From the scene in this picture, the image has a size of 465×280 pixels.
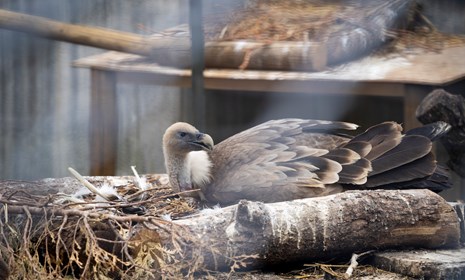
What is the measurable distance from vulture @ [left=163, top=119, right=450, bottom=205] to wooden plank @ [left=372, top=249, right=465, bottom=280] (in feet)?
0.90

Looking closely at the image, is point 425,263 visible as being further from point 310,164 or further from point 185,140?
point 185,140

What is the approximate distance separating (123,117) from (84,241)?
90.0 inches

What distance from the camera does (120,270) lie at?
76.0 inches

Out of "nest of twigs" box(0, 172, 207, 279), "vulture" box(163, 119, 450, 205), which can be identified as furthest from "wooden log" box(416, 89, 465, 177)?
"nest of twigs" box(0, 172, 207, 279)

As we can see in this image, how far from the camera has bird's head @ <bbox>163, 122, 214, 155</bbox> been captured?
264 cm

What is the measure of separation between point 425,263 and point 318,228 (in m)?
0.27

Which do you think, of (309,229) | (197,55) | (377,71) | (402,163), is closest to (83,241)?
(309,229)

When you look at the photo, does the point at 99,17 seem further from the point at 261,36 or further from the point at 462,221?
the point at 462,221

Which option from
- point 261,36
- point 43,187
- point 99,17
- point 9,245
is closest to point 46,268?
point 9,245

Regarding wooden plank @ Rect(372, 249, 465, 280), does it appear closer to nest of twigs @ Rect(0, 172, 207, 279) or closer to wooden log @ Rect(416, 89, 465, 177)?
nest of twigs @ Rect(0, 172, 207, 279)

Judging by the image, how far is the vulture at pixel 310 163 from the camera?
2422 millimetres

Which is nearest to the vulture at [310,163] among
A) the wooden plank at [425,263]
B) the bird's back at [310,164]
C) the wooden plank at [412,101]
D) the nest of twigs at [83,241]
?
the bird's back at [310,164]

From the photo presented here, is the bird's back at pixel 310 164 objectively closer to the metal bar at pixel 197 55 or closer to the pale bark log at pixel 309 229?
the pale bark log at pixel 309 229

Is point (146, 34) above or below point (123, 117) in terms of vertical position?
above
